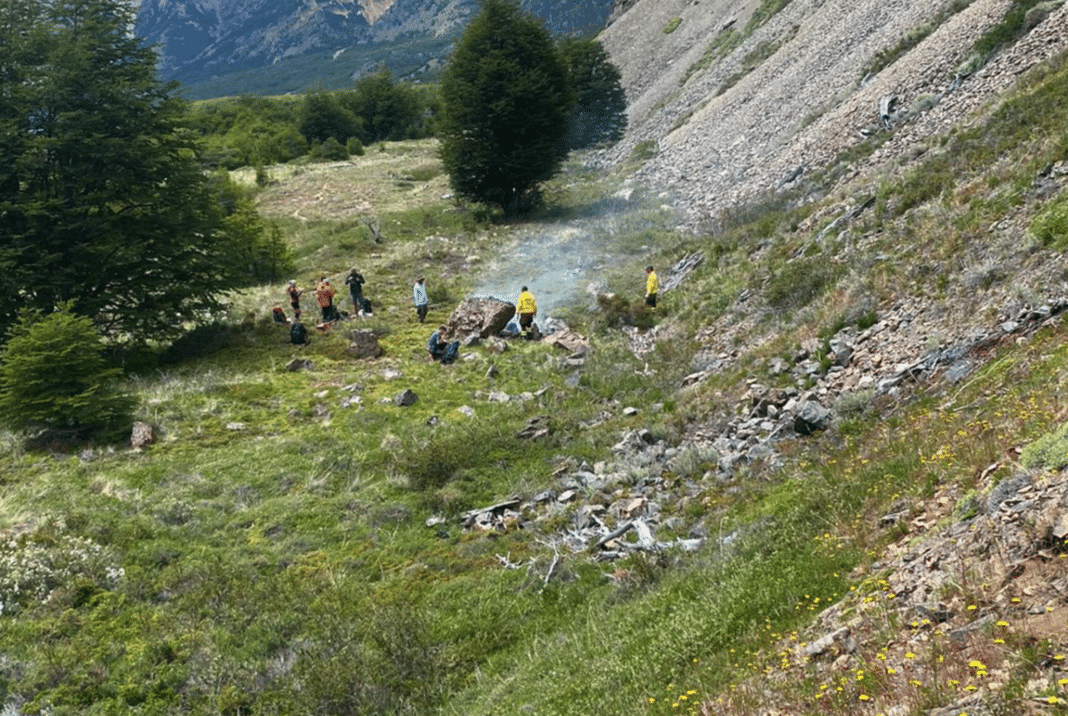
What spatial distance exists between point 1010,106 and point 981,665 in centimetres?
1634

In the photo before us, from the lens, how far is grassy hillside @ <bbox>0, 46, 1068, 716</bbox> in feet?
20.6

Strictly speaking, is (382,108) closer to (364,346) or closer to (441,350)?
(364,346)

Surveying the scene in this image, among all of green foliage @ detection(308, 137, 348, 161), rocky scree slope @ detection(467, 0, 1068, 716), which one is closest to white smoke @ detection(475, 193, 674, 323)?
rocky scree slope @ detection(467, 0, 1068, 716)

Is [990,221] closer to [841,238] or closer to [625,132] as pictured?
[841,238]

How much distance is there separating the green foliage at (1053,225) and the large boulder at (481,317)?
44.7 ft

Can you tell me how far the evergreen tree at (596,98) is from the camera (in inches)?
2419

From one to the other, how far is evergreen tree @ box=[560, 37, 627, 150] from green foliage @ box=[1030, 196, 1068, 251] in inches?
2075

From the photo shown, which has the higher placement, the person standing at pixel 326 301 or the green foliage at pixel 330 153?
the green foliage at pixel 330 153

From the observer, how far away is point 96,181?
69.1 feet

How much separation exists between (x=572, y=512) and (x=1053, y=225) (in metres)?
8.64

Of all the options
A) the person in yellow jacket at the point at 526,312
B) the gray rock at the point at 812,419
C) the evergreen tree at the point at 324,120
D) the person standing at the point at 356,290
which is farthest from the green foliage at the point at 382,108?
the gray rock at the point at 812,419

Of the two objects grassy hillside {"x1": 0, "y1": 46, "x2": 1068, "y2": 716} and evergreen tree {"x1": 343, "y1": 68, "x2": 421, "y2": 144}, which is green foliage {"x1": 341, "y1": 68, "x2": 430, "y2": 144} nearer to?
evergreen tree {"x1": 343, "y1": 68, "x2": 421, "y2": 144}

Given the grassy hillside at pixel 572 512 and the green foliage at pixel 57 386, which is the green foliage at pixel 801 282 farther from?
the green foliage at pixel 57 386

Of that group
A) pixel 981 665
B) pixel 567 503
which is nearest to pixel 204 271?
pixel 567 503
